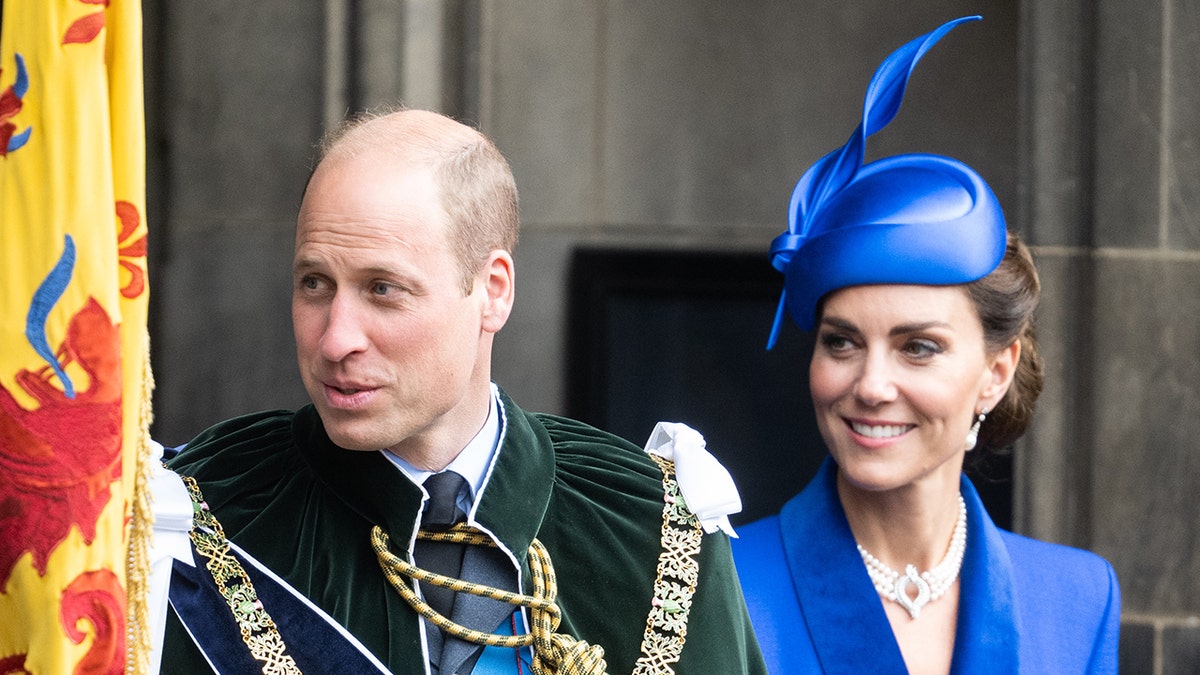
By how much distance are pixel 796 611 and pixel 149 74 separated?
2.74 meters

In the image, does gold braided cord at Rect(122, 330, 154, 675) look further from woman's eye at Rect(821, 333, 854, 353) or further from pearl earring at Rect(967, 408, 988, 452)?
pearl earring at Rect(967, 408, 988, 452)

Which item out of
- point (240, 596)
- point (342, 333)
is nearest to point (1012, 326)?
point (342, 333)

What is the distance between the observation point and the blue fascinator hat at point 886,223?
290 cm

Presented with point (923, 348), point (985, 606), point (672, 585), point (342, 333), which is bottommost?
point (985, 606)

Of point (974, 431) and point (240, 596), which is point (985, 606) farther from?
point (240, 596)

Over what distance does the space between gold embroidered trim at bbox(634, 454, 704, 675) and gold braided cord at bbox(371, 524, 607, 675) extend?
10 cm

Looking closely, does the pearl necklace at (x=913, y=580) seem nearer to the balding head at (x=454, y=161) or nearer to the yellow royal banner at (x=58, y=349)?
the balding head at (x=454, y=161)

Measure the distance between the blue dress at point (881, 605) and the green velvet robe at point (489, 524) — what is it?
47cm

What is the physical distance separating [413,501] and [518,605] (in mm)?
207

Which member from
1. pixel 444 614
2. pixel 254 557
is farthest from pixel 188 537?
pixel 444 614

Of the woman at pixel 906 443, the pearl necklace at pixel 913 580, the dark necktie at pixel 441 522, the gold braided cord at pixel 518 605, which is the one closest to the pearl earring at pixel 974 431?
the woman at pixel 906 443

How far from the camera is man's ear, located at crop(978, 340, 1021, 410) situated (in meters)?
3.07

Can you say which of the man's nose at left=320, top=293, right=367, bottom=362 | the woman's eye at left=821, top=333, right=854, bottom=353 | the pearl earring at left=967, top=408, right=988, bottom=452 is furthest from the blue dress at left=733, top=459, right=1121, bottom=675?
the man's nose at left=320, top=293, right=367, bottom=362

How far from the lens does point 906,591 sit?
3.05 m
